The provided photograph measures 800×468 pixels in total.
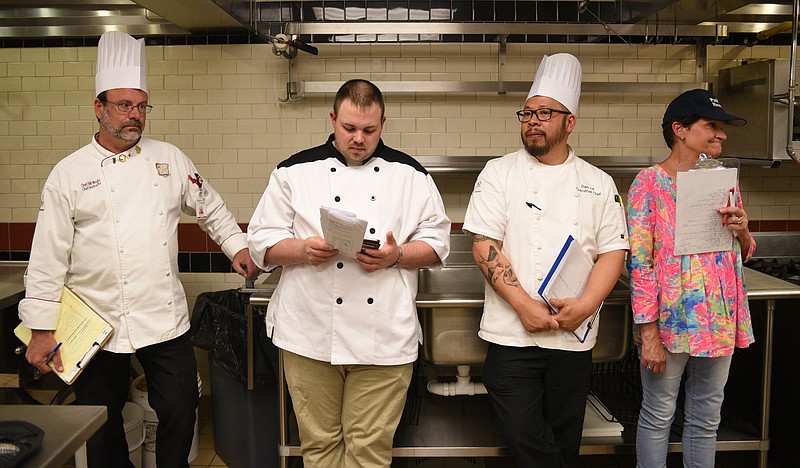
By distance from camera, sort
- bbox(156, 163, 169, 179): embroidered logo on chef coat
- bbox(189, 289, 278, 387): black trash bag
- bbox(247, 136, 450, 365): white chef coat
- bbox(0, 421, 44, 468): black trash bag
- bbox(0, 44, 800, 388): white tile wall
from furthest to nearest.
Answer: bbox(0, 44, 800, 388): white tile wall < bbox(189, 289, 278, 387): black trash bag < bbox(156, 163, 169, 179): embroidered logo on chef coat < bbox(247, 136, 450, 365): white chef coat < bbox(0, 421, 44, 468): black trash bag

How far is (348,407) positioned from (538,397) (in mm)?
649

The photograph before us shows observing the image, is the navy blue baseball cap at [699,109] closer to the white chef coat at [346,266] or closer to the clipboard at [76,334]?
the white chef coat at [346,266]

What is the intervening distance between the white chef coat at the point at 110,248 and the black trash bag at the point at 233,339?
429mm

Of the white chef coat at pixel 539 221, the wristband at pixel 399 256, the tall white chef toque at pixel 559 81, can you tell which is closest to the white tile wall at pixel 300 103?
the tall white chef toque at pixel 559 81

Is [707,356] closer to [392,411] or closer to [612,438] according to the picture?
[612,438]

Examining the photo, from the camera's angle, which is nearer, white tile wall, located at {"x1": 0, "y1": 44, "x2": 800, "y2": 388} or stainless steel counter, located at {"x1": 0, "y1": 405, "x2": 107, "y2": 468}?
stainless steel counter, located at {"x1": 0, "y1": 405, "x2": 107, "y2": 468}

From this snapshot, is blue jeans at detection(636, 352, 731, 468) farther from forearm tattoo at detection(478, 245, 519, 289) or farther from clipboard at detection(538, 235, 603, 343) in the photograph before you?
forearm tattoo at detection(478, 245, 519, 289)

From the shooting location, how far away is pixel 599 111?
3.73 meters

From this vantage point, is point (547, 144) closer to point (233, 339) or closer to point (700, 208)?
point (700, 208)

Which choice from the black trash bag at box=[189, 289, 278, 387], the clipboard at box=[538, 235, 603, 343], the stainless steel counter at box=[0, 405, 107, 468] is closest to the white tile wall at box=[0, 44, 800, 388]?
the black trash bag at box=[189, 289, 278, 387]

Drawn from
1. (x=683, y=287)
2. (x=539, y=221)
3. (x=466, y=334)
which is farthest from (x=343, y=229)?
(x=683, y=287)

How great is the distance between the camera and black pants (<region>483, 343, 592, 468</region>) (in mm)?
2383

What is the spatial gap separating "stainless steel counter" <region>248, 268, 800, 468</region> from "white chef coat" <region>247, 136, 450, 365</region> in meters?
0.34

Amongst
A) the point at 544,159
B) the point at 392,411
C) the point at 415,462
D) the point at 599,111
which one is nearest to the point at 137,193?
the point at 392,411
